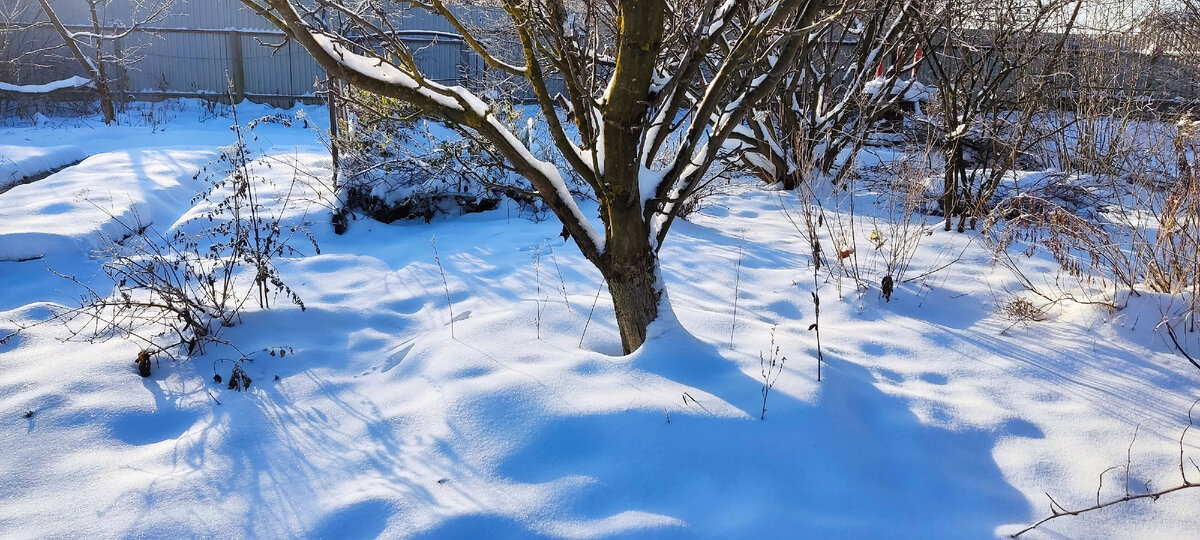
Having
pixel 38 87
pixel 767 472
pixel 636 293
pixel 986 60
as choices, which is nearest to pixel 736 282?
pixel 636 293

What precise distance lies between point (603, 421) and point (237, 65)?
16.1m

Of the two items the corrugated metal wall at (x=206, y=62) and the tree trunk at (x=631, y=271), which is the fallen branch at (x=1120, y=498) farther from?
the corrugated metal wall at (x=206, y=62)

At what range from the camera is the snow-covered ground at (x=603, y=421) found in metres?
2.06

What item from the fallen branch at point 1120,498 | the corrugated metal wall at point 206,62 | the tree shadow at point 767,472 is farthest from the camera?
the corrugated metal wall at point 206,62

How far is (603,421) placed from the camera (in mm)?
2400

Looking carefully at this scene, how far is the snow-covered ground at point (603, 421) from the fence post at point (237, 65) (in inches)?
502

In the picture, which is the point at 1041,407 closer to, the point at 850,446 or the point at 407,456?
the point at 850,446

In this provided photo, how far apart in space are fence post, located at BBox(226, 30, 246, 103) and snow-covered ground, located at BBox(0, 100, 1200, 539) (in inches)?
502

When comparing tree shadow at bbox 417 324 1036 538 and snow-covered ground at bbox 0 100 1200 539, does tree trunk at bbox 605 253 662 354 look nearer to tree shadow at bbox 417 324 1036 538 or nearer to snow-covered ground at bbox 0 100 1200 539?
snow-covered ground at bbox 0 100 1200 539

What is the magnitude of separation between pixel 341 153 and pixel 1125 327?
617cm

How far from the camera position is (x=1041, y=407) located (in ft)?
8.56

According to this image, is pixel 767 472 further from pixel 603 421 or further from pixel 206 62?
pixel 206 62

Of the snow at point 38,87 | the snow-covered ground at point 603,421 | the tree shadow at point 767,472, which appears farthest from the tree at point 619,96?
the snow at point 38,87

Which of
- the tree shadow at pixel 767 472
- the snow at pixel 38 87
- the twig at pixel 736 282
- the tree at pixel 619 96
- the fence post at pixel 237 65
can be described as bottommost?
the tree shadow at pixel 767 472
